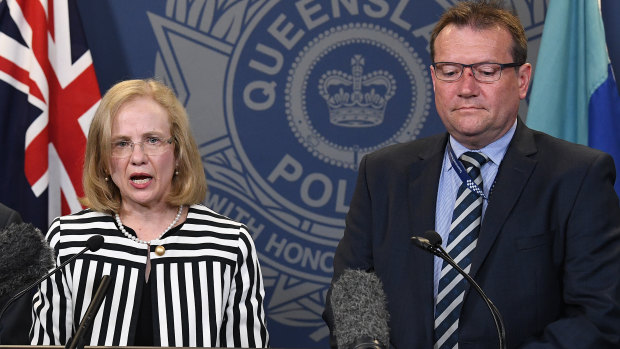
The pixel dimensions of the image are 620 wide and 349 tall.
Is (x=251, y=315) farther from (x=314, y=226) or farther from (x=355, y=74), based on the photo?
(x=355, y=74)

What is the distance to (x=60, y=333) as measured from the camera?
92.4 inches

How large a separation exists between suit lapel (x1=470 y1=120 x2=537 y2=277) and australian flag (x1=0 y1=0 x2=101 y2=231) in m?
1.96

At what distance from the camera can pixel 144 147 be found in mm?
2445

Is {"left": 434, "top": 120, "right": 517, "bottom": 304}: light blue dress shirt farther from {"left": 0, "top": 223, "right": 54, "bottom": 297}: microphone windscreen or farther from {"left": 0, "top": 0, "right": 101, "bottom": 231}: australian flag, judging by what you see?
{"left": 0, "top": 0, "right": 101, "bottom": 231}: australian flag

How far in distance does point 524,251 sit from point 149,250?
112 centimetres

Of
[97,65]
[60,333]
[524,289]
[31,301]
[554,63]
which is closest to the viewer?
[524,289]

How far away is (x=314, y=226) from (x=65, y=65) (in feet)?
4.21

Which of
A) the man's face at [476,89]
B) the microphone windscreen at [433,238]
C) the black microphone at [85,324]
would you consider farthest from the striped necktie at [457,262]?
the black microphone at [85,324]

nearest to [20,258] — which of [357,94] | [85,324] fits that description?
[85,324]

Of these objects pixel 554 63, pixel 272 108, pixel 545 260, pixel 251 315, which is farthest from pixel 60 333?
pixel 554 63

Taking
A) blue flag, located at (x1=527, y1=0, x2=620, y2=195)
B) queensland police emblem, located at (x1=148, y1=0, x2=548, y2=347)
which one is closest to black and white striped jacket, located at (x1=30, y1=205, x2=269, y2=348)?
queensland police emblem, located at (x1=148, y1=0, x2=548, y2=347)

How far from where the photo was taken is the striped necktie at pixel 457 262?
1978 millimetres

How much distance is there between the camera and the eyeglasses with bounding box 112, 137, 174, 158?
2441 mm

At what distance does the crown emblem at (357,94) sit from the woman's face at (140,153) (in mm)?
1323
